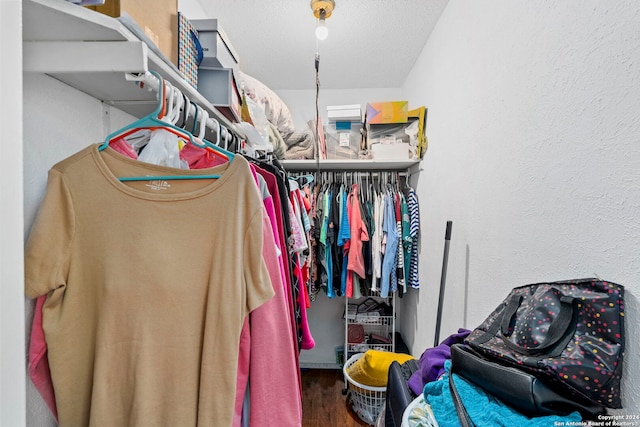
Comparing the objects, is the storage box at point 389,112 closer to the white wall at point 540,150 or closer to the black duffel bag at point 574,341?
the white wall at point 540,150

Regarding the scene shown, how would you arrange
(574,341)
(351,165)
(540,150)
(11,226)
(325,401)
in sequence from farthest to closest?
(351,165)
(325,401)
(540,150)
(574,341)
(11,226)

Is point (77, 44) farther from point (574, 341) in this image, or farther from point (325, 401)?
point (325, 401)

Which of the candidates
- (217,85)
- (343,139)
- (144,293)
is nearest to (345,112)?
(343,139)

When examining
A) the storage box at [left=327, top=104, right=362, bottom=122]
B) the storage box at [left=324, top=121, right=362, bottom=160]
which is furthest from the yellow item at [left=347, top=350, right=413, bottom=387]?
the storage box at [left=327, top=104, right=362, bottom=122]

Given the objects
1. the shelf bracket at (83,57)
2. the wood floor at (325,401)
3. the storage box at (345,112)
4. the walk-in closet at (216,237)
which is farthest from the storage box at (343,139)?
the wood floor at (325,401)

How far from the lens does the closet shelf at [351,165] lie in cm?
213

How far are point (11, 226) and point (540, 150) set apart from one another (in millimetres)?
1177

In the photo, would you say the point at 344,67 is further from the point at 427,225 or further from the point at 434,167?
the point at 427,225

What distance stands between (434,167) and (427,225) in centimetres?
40

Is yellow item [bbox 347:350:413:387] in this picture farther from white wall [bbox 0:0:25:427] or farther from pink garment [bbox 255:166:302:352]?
white wall [bbox 0:0:25:427]

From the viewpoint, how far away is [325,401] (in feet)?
6.96

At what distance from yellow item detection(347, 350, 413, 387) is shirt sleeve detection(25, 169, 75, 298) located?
66.3 inches

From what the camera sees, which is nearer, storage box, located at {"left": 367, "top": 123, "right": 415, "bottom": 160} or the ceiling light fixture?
the ceiling light fixture

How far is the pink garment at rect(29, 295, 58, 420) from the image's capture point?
2.02 ft
